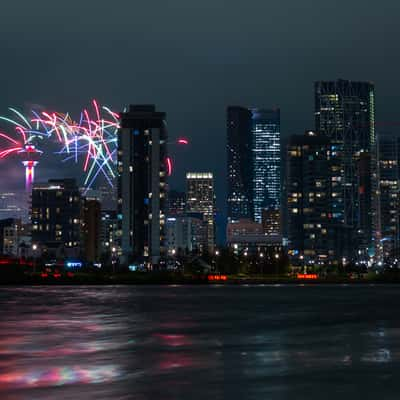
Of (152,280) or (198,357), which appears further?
(152,280)

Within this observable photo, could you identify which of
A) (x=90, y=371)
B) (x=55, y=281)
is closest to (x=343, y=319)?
(x=90, y=371)

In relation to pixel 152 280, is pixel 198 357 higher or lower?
lower

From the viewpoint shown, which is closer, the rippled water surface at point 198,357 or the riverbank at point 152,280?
the rippled water surface at point 198,357

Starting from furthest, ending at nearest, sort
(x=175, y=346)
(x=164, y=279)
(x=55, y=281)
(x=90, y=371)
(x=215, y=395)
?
(x=164, y=279), (x=55, y=281), (x=175, y=346), (x=90, y=371), (x=215, y=395)

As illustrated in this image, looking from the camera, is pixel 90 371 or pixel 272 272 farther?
pixel 272 272

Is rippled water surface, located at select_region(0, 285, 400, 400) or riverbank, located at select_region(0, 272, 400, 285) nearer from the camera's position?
rippled water surface, located at select_region(0, 285, 400, 400)

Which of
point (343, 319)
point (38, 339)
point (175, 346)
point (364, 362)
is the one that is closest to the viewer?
point (364, 362)

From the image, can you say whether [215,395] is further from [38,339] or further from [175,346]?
[38,339]
